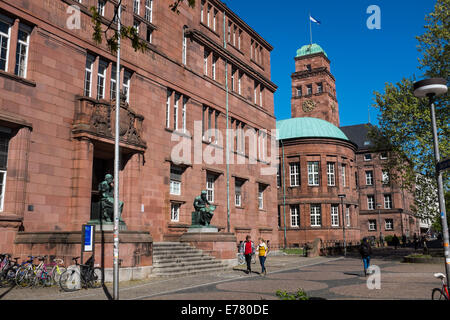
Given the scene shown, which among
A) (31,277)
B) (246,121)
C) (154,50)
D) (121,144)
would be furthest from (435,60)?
(31,277)

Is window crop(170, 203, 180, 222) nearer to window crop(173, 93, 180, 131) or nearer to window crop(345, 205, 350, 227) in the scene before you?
window crop(173, 93, 180, 131)

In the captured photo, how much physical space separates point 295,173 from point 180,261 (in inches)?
1354

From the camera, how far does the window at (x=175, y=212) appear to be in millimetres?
26188

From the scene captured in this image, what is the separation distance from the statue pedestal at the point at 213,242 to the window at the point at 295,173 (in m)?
29.9

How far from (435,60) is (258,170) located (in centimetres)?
1570

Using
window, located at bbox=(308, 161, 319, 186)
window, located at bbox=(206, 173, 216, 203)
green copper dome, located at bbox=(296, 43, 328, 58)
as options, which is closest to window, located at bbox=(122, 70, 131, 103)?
window, located at bbox=(206, 173, 216, 203)

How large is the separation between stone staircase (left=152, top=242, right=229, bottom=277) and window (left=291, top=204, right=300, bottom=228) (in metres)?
30.5

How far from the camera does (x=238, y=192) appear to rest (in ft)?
111

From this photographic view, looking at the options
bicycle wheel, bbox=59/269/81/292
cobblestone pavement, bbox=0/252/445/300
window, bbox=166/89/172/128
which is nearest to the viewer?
cobblestone pavement, bbox=0/252/445/300

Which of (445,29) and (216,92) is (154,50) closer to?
(216,92)

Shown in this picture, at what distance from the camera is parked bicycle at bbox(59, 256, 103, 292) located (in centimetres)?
1392

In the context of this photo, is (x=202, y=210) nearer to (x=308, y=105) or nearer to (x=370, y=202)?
(x=308, y=105)

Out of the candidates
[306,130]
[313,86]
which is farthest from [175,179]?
[313,86]

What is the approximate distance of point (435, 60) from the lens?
92.1 ft
